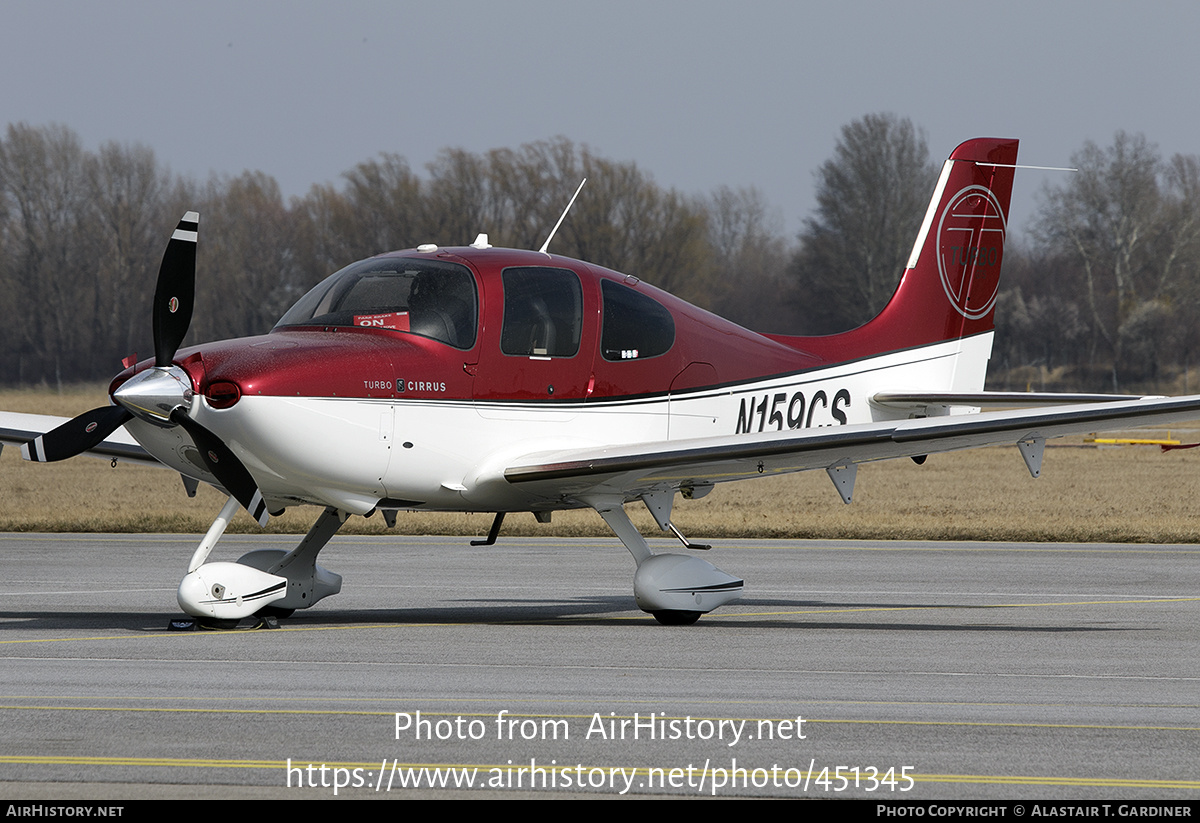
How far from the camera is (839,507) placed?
23562mm

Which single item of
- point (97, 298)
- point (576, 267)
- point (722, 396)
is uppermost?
point (576, 267)

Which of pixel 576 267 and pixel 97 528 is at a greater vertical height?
pixel 576 267

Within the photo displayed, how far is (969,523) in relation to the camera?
20.3 meters

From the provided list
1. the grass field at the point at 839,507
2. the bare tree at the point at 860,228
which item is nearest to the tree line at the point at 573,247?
the bare tree at the point at 860,228

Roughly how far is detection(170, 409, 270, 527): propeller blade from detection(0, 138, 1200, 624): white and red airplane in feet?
0.04

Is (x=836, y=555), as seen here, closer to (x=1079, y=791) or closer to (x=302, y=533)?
(x=302, y=533)

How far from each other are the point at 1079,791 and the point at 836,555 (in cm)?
1112

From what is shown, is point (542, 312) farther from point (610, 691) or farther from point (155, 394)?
point (610, 691)

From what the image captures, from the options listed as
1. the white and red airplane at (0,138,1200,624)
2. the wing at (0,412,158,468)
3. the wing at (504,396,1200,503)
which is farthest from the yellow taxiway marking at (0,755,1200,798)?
the wing at (0,412,158,468)

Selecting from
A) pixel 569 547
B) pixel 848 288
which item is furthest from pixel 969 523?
pixel 848 288

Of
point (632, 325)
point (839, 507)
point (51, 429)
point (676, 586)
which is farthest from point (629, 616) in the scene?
point (839, 507)

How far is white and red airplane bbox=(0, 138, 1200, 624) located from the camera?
914cm

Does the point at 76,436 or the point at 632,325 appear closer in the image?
the point at 76,436

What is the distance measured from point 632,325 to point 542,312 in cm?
87
